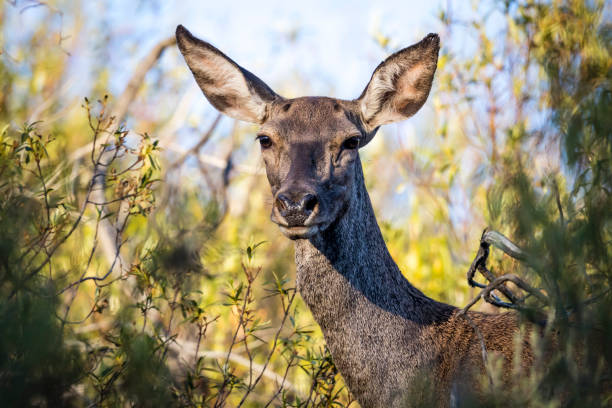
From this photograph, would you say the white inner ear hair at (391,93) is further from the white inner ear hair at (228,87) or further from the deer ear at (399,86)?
the white inner ear hair at (228,87)

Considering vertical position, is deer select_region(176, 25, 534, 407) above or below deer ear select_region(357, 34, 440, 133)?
below

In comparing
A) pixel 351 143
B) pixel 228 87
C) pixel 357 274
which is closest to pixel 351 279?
pixel 357 274

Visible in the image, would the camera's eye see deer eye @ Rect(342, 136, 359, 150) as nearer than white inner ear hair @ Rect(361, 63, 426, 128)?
Yes

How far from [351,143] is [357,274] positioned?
3.00ft

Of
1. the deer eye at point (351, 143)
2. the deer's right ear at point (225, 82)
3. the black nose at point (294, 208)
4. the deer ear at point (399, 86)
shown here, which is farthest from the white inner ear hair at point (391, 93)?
the black nose at point (294, 208)

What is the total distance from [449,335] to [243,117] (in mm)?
2358

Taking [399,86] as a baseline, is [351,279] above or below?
below

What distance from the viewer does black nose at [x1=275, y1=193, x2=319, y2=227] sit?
3857 millimetres

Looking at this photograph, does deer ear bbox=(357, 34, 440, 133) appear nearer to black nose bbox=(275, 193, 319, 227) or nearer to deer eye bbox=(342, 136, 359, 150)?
deer eye bbox=(342, 136, 359, 150)

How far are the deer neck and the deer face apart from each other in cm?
18

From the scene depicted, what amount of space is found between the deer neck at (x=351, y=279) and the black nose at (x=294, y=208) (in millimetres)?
466

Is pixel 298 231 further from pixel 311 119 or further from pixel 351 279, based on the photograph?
pixel 311 119

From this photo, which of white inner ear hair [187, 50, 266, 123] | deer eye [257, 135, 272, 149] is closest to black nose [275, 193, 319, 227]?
deer eye [257, 135, 272, 149]

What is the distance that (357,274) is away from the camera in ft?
14.1
